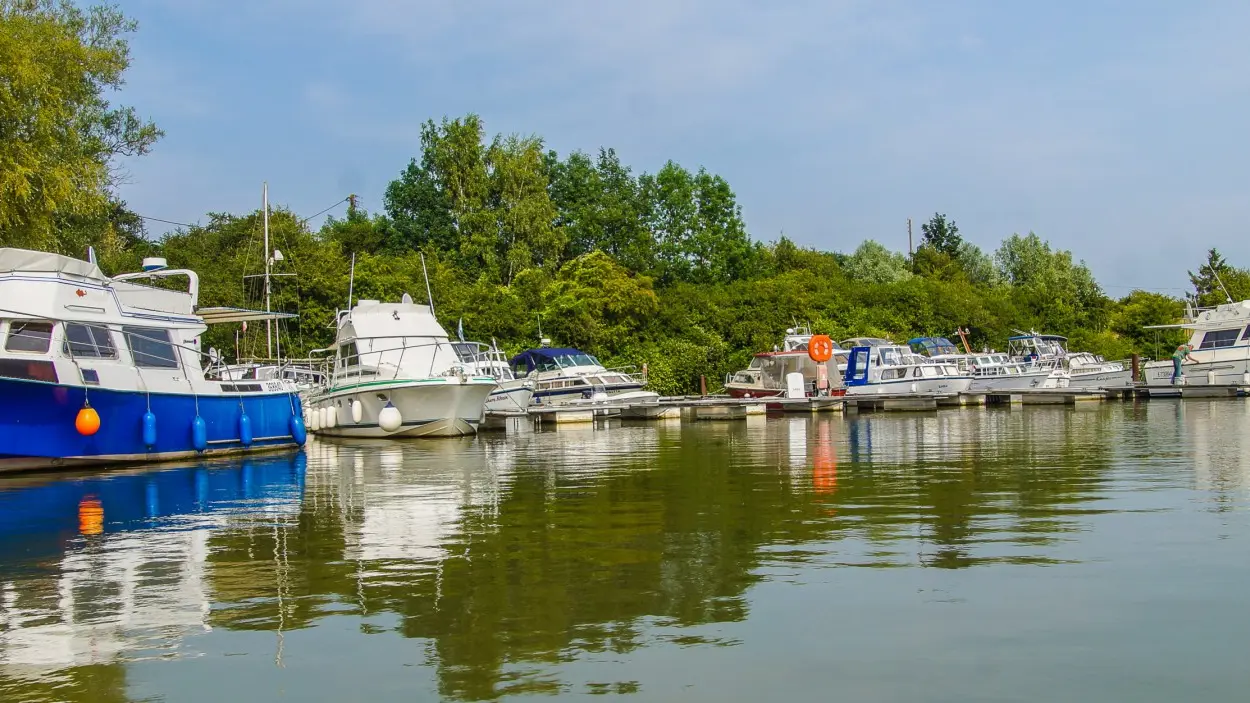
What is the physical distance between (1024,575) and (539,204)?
49.2 metres

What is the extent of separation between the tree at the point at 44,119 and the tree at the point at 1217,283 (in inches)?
2288

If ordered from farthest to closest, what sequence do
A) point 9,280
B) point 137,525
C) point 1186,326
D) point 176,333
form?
point 1186,326
point 176,333
point 9,280
point 137,525

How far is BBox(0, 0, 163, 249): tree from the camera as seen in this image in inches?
955

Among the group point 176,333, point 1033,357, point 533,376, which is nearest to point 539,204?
point 533,376

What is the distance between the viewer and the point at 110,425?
20.0 m

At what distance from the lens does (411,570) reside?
371 inches

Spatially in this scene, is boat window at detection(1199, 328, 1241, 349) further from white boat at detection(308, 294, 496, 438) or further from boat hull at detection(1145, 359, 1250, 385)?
white boat at detection(308, 294, 496, 438)

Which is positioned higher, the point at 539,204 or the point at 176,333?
the point at 539,204

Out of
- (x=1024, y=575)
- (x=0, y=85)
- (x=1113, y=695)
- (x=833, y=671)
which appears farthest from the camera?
(x=0, y=85)

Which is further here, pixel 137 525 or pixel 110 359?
pixel 110 359

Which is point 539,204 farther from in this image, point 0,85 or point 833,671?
point 833,671

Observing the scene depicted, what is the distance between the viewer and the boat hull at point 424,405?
91.9 ft

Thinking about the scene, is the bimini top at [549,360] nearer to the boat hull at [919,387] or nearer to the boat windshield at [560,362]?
the boat windshield at [560,362]

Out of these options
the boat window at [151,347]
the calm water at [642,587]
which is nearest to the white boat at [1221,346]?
the calm water at [642,587]
